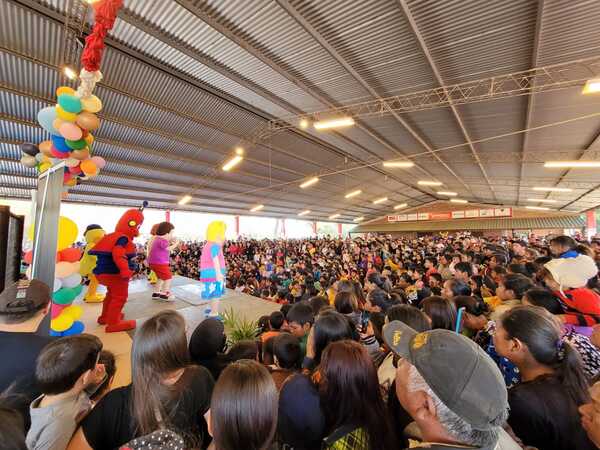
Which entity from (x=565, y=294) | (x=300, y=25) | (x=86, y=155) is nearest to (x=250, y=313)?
(x=86, y=155)

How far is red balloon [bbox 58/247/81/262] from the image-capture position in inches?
109

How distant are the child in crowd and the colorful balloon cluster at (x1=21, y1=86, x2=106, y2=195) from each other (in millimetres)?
2182

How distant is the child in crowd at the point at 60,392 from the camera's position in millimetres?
987

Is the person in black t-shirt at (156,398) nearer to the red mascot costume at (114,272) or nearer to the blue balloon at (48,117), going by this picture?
the blue balloon at (48,117)

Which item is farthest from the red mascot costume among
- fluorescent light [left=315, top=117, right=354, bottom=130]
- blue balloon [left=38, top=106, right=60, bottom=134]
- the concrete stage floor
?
fluorescent light [left=315, top=117, right=354, bottom=130]

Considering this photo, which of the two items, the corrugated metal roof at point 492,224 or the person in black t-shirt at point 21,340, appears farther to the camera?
the corrugated metal roof at point 492,224

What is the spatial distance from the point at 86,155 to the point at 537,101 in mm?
8369

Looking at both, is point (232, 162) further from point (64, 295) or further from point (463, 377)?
point (463, 377)

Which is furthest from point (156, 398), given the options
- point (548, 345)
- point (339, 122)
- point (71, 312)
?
point (339, 122)

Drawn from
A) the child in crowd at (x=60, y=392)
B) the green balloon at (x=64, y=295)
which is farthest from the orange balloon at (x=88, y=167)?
the child in crowd at (x=60, y=392)

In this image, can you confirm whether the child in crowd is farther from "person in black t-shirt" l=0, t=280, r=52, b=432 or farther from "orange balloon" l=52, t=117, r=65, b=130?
"orange balloon" l=52, t=117, r=65, b=130

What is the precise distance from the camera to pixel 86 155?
2881 mm

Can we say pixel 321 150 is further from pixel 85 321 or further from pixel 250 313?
pixel 85 321

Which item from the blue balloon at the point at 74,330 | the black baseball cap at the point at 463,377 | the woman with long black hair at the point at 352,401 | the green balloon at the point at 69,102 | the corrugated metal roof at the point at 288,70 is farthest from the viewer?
the corrugated metal roof at the point at 288,70
